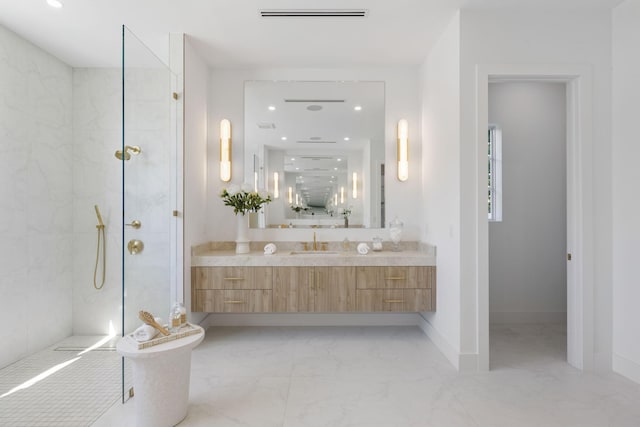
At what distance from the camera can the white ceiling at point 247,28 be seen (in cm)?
266

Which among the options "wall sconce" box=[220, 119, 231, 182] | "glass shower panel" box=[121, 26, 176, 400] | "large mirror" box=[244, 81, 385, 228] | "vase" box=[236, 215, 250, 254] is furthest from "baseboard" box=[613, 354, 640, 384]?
"wall sconce" box=[220, 119, 231, 182]

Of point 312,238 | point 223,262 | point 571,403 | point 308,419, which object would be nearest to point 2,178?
point 223,262

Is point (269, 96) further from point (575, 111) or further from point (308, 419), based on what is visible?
point (308, 419)

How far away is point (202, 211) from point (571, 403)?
342 cm

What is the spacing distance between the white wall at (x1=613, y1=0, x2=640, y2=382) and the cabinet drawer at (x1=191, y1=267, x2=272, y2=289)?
2871mm

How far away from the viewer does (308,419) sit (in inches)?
82.4

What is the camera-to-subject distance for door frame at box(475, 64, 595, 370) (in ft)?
8.93

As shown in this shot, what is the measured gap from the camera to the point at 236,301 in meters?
3.34

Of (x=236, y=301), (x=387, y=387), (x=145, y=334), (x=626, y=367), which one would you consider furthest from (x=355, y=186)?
(x=626, y=367)

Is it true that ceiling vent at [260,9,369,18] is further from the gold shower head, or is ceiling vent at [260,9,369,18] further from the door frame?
the gold shower head

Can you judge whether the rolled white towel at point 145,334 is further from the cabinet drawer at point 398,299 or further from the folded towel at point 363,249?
A: the folded towel at point 363,249

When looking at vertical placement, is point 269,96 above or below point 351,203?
above

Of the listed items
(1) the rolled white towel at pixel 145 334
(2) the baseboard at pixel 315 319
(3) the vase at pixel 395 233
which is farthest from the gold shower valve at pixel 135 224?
(3) the vase at pixel 395 233

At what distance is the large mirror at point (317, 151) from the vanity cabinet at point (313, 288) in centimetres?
71
